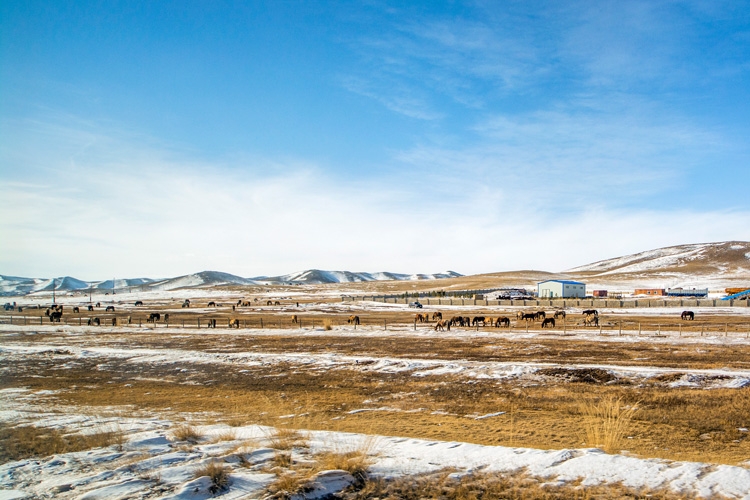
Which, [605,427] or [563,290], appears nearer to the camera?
[605,427]

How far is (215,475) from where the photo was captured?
6.74 meters

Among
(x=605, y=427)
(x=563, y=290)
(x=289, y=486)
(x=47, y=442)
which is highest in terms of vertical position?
(x=563, y=290)

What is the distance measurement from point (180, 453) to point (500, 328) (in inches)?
1435

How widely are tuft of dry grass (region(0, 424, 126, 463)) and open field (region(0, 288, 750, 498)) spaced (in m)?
2.01

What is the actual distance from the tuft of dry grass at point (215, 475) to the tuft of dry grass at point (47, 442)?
8.40 feet

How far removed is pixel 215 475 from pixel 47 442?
212 inches

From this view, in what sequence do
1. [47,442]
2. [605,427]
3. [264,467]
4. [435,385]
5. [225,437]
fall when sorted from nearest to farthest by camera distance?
[264,467] → [225,437] → [47,442] → [605,427] → [435,385]

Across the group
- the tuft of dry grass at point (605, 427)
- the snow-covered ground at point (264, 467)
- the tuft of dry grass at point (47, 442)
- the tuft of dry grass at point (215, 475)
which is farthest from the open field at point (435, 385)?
the tuft of dry grass at point (215, 475)

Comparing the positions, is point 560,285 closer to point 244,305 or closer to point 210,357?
point 244,305

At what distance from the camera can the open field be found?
1129 cm

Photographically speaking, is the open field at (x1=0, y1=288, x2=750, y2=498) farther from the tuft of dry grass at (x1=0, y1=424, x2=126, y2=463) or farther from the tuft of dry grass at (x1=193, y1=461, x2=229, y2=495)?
the tuft of dry grass at (x1=193, y1=461, x2=229, y2=495)

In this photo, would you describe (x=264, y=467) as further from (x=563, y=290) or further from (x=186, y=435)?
(x=563, y=290)

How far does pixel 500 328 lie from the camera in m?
41.3

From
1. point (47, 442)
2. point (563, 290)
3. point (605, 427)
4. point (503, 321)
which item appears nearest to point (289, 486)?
point (47, 442)
